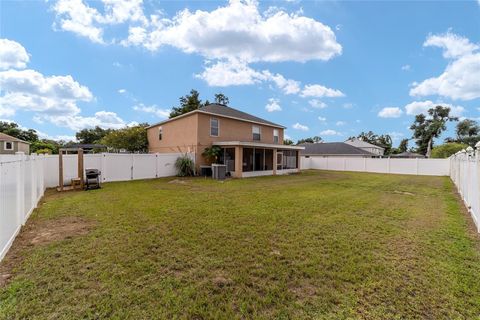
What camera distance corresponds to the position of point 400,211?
6.99 meters

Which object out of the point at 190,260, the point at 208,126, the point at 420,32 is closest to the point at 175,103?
the point at 208,126

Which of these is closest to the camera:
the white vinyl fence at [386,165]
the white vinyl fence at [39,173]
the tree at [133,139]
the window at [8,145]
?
the white vinyl fence at [39,173]

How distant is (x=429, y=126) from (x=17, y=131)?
8281cm

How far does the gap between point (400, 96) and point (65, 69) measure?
111 ft

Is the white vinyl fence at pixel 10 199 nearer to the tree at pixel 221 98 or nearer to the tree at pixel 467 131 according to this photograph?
the tree at pixel 221 98

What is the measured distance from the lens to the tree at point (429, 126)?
4438cm

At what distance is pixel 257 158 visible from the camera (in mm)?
20812

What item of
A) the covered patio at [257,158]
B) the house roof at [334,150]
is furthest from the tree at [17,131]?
the house roof at [334,150]

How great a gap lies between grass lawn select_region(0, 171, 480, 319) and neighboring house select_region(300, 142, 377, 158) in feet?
93.0

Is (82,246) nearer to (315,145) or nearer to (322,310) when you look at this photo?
(322,310)

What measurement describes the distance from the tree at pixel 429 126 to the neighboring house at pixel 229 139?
3823cm

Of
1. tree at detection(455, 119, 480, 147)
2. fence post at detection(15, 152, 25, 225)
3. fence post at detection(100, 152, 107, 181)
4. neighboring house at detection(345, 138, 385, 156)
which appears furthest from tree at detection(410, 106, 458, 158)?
fence post at detection(15, 152, 25, 225)

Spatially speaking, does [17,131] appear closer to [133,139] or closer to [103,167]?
[133,139]

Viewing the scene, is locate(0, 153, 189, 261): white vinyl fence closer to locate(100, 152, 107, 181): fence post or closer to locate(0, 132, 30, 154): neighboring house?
locate(100, 152, 107, 181): fence post
